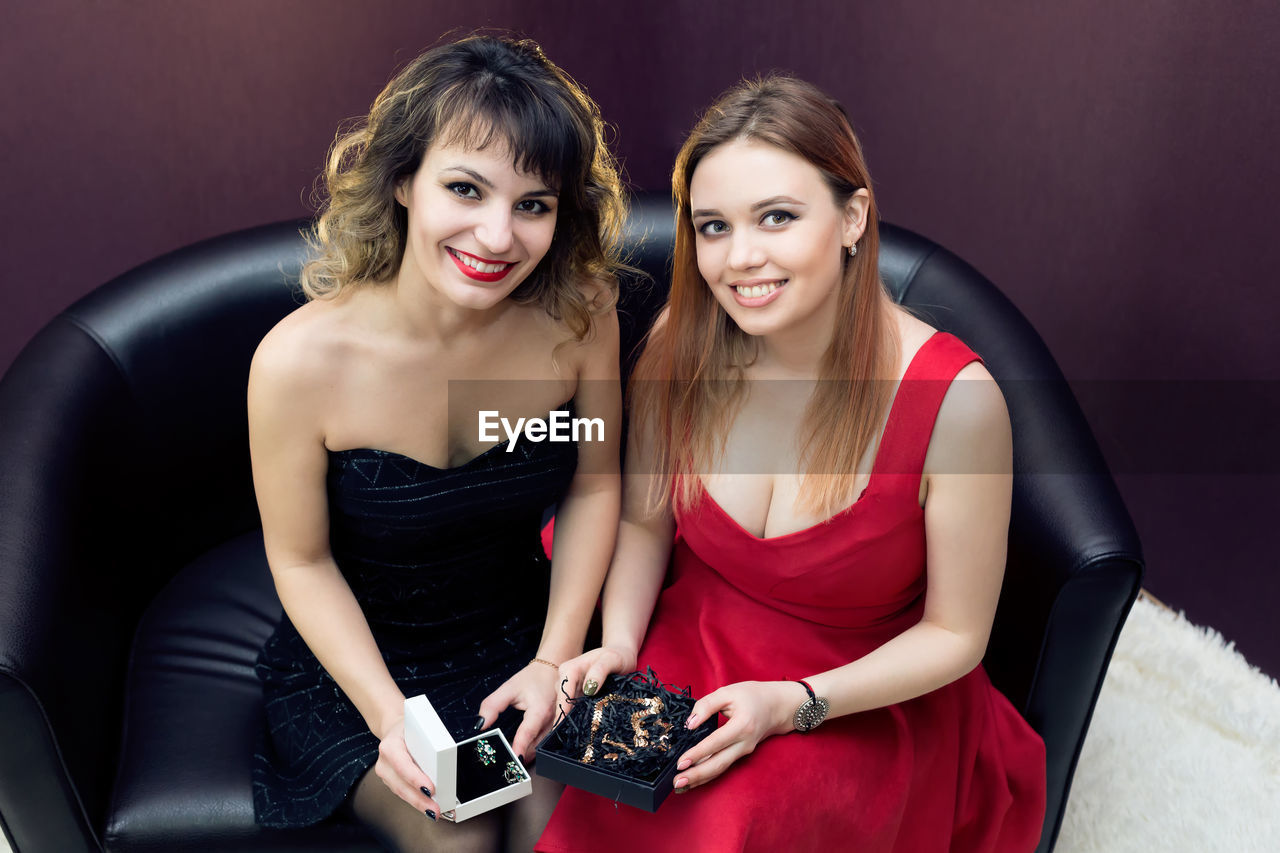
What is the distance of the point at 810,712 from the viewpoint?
163 cm

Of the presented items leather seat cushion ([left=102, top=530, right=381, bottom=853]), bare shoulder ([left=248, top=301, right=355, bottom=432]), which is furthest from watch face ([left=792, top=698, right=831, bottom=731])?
bare shoulder ([left=248, top=301, right=355, bottom=432])

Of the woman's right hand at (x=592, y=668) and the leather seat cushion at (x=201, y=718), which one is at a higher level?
the woman's right hand at (x=592, y=668)

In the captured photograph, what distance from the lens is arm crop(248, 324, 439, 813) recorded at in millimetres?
1727

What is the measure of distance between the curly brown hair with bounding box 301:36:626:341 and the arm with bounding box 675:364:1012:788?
0.62 meters

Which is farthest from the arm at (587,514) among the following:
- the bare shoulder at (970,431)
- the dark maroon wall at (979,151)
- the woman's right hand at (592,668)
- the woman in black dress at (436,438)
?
the dark maroon wall at (979,151)

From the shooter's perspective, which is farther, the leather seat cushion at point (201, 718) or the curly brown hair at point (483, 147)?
the leather seat cushion at point (201, 718)

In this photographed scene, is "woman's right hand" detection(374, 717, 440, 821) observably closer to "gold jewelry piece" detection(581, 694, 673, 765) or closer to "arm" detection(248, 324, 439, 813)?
"arm" detection(248, 324, 439, 813)

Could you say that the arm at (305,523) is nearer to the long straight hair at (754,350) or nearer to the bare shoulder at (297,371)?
the bare shoulder at (297,371)

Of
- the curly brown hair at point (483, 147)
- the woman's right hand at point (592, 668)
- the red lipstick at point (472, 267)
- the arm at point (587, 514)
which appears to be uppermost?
the curly brown hair at point (483, 147)

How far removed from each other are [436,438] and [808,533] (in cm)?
61

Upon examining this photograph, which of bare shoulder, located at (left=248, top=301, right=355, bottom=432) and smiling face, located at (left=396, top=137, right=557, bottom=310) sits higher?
smiling face, located at (left=396, top=137, right=557, bottom=310)

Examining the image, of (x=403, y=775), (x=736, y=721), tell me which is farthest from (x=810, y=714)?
(x=403, y=775)

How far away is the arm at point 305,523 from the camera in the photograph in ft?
5.66

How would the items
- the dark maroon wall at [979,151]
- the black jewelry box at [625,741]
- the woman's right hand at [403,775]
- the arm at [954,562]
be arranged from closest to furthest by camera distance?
1. the black jewelry box at [625,741]
2. the woman's right hand at [403,775]
3. the arm at [954,562]
4. the dark maroon wall at [979,151]
